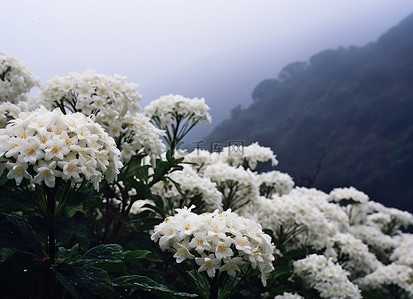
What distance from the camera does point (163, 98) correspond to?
4.46 meters

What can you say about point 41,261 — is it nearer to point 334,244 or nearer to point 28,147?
point 28,147

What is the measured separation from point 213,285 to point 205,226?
32 cm

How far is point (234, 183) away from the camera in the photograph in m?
4.61

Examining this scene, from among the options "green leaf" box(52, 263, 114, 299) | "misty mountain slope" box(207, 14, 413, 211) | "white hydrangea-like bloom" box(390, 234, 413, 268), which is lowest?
"white hydrangea-like bloom" box(390, 234, 413, 268)

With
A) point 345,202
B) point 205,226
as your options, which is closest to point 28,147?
point 205,226

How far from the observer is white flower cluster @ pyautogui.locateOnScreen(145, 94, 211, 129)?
172 inches

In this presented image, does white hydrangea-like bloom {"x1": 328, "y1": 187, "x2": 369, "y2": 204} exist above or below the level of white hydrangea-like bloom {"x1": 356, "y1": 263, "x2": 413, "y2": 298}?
above

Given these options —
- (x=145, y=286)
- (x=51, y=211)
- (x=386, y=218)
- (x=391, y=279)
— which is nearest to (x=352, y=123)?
(x=386, y=218)

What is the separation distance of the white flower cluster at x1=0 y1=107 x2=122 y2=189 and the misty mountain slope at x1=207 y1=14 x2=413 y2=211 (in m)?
32.4

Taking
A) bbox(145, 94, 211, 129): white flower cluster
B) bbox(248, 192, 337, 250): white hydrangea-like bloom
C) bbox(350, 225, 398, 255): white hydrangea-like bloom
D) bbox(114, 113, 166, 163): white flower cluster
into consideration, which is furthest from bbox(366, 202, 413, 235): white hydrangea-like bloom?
bbox(114, 113, 166, 163): white flower cluster

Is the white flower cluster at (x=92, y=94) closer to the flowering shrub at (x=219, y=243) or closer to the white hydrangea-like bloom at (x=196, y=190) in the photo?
the white hydrangea-like bloom at (x=196, y=190)

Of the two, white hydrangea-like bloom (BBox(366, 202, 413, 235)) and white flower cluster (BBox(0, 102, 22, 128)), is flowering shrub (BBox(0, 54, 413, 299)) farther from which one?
white hydrangea-like bloom (BBox(366, 202, 413, 235))

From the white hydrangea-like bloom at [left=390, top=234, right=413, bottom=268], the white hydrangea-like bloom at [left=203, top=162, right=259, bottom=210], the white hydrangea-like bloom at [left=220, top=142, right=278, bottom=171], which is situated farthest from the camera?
the white hydrangea-like bloom at [left=390, top=234, right=413, bottom=268]

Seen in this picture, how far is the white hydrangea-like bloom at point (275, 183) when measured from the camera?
21.1 feet
